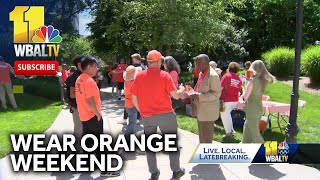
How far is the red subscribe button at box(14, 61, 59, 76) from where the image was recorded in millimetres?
15562

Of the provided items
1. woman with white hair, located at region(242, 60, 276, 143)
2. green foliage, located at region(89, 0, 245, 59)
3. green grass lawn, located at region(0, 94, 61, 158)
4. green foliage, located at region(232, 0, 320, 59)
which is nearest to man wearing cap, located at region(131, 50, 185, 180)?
woman with white hair, located at region(242, 60, 276, 143)

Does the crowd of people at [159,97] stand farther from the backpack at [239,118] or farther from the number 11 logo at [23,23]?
the number 11 logo at [23,23]

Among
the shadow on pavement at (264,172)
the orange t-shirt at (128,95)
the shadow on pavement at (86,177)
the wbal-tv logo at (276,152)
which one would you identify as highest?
the orange t-shirt at (128,95)

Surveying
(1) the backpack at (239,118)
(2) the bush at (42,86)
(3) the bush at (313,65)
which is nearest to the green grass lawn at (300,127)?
(1) the backpack at (239,118)

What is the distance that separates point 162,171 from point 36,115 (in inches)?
257

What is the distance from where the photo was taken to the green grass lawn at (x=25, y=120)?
25.8 ft

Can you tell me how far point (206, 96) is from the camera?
17.7 feet

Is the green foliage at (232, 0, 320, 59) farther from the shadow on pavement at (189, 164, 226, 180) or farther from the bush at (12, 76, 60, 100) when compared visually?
the shadow on pavement at (189, 164, 226, 180)

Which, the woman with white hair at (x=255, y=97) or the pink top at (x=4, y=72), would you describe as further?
the pink top at (x=4, y=72)

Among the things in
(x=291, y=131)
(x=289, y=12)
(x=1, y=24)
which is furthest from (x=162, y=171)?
(x=289, y=12)

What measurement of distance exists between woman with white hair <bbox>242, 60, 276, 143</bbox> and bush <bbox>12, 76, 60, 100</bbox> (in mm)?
11260

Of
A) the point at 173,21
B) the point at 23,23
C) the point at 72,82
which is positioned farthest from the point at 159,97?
the point at 23,23

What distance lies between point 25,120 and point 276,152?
6.98 meters

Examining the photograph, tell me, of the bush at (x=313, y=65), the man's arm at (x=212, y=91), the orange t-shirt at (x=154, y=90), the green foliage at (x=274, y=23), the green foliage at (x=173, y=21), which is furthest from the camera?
the green foliage at (x=274, y=23)
